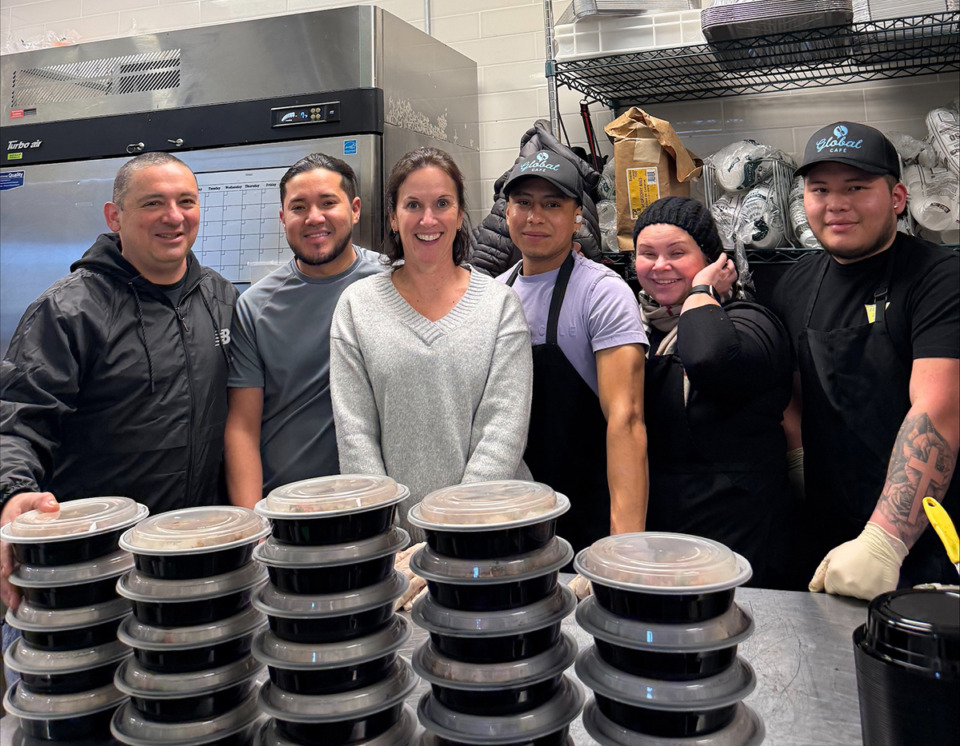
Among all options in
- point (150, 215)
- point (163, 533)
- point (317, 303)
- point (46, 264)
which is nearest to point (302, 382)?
point (317, 303)

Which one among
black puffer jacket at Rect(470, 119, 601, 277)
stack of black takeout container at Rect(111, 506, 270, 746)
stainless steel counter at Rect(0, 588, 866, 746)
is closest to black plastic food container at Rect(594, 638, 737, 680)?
stainless steel counter at Rect(0, 588, 866, 746)

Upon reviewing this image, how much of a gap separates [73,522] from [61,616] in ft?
0.34

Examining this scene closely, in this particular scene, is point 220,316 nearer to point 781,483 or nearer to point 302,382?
point 302,382

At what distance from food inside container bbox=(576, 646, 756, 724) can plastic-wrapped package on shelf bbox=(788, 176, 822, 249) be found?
189 cm

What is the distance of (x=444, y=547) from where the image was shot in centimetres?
77

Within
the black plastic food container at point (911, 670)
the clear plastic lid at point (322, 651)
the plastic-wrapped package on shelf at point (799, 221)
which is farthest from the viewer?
the plastic-wrapped package on shelf at point (799, 221)

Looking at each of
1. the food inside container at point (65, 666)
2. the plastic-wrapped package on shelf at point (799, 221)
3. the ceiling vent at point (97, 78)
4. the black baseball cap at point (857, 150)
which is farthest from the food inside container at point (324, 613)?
the ceiling vent at point (97, 78)

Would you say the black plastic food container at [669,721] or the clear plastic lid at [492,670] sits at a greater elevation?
the clear plastic lid at [492,670]

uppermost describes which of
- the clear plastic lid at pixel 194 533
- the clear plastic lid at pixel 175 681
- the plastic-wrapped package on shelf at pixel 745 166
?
the plastic-wrapped package on shelf at pixel 745 166

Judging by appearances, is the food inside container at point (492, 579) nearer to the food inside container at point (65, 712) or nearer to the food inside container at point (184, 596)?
the food inside container at point (184, 596)

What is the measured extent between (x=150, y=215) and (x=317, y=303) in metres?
0.41

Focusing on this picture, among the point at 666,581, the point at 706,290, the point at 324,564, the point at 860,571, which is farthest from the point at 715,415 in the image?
the point at 324,564

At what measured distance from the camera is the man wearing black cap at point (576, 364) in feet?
5.45

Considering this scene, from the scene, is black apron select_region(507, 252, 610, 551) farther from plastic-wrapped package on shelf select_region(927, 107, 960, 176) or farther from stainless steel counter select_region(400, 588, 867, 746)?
plastic-wrapped package on shelf select_region(927, 107, 960, 176)
